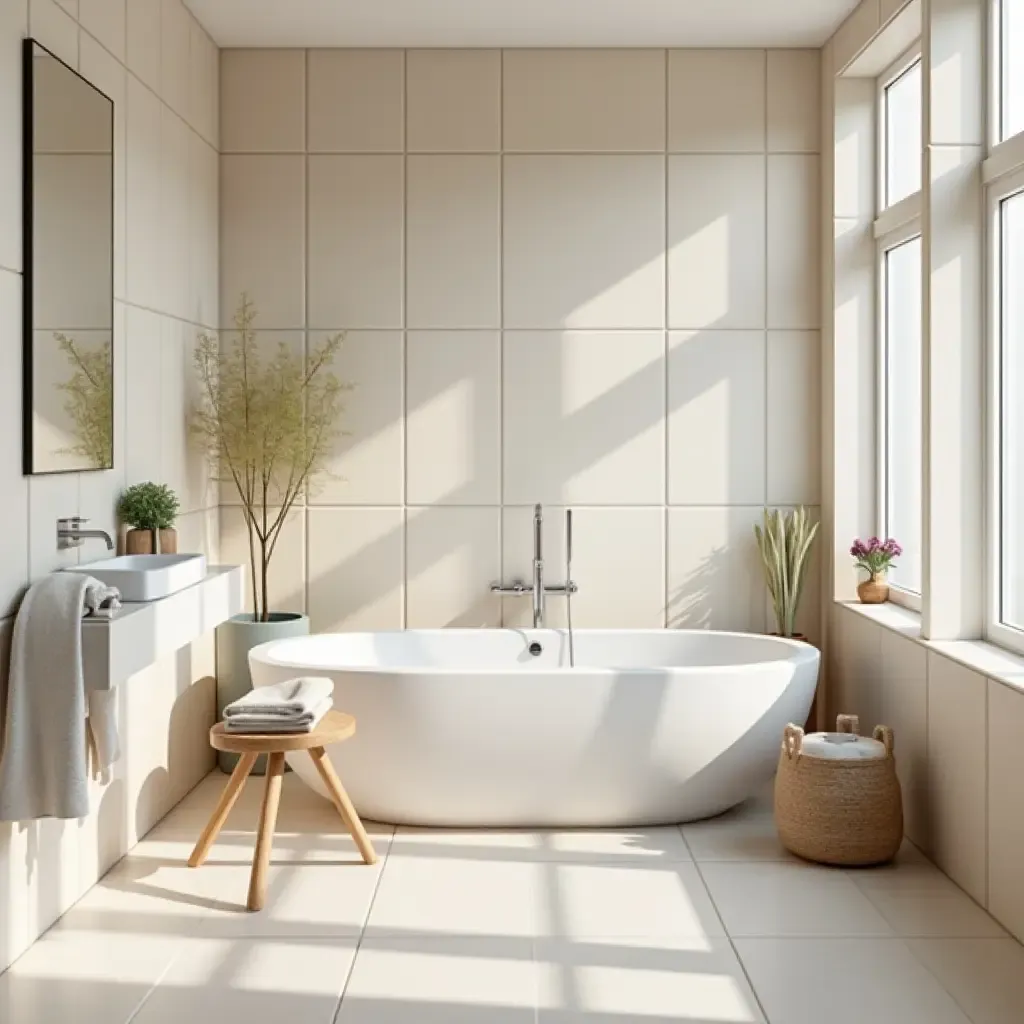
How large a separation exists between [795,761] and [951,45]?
230 cm

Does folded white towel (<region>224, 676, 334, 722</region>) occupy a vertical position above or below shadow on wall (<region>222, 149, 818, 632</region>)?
below

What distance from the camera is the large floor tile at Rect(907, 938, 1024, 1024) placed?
2.99 m

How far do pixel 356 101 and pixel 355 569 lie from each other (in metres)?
1.92

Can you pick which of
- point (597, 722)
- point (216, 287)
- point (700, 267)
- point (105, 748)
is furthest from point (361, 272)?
point (105, 748)

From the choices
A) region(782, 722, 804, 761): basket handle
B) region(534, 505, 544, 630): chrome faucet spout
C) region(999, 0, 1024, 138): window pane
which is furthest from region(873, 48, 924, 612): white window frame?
region(534, 505, 544, 630): chrome faucet spout

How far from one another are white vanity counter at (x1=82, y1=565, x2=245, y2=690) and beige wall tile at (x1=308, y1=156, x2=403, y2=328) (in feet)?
5.36

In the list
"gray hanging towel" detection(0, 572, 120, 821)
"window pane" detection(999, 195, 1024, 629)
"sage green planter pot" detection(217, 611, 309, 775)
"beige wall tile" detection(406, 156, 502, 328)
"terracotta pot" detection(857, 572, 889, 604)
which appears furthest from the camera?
"beige wall tile" detection(406, 156, 502, 328)

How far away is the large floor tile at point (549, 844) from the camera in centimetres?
414

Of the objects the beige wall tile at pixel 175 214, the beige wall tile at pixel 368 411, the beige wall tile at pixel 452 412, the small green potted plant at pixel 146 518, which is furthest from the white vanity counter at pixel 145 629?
the beige wall tile at pixel 452 412

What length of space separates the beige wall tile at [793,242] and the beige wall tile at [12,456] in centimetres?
317

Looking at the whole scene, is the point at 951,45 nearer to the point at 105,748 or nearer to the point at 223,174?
the point at 223,174


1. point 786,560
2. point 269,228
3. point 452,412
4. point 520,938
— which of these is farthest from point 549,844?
point 269,228

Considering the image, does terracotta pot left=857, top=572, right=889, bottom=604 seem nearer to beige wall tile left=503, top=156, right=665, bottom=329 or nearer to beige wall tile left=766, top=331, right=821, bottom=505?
beige wall tile left=766, top=331, right=821, bottom=505

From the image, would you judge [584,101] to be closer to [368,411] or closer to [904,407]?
[368,411]
